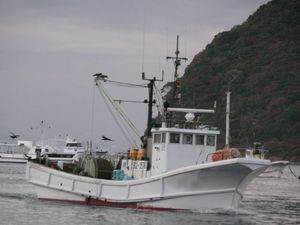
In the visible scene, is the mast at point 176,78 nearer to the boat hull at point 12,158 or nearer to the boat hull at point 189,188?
the boat hull at point 189,188

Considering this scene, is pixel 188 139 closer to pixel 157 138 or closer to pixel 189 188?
pixel 157 138

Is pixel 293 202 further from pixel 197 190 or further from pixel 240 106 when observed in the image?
pixel 240 106

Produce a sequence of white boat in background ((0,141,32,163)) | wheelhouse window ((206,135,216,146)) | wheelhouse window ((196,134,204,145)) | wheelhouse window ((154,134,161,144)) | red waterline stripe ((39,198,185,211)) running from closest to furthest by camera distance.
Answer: red waterline stripe ((39,198,185,211)), wheelhouse window ((196,134,204,145)), wheelhouse window ((206,135,216,146)), wheelhouse window ((154,134,161,144)), white boat in background ((0,141,32,163))

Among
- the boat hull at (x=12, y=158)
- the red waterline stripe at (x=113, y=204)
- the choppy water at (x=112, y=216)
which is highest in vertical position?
the boat hull at (x=12, y=158)

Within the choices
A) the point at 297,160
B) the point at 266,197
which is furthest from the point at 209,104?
Result: the point at 266,197

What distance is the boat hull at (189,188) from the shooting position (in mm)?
41000

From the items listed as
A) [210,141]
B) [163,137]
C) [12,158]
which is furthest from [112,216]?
[12,158]

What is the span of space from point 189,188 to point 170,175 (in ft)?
3.83

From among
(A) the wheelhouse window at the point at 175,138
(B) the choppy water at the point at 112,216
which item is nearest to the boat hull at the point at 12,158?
(B) the choppy water at the point at 112,216

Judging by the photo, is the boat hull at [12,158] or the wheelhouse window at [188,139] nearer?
the wheelhouse window at [188,139]

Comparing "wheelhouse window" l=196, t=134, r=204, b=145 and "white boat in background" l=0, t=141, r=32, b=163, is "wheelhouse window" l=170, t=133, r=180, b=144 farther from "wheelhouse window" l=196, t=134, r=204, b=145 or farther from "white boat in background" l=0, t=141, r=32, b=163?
"white boat in background" l=0, t=141, r=32, b=163

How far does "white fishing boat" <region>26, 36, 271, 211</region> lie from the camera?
41.4 meters

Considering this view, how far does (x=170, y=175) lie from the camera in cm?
4188

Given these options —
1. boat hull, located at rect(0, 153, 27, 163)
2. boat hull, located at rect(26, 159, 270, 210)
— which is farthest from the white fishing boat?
boat hull, located at rect(0, 153, 27, 163)
